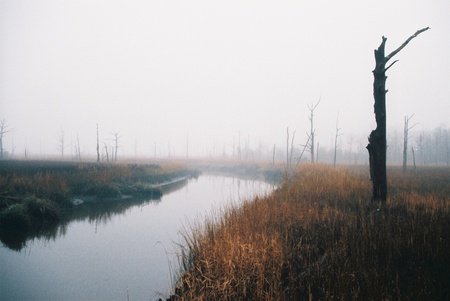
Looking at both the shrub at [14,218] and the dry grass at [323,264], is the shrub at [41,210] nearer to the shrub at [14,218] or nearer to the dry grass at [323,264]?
the shrub at [14,218]

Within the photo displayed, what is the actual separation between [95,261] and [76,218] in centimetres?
514

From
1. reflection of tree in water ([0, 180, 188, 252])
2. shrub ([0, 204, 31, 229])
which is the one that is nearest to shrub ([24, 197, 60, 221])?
reflection of tree in water ([0, 180, 188, 252])

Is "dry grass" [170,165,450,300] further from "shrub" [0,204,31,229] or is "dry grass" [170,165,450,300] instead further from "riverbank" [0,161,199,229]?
"riverbank" [0,161,199,229]

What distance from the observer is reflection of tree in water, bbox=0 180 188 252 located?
25.4 ft

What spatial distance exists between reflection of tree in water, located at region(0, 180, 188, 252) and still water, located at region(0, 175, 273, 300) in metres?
0.07

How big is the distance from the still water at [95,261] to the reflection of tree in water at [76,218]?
0.23 ft

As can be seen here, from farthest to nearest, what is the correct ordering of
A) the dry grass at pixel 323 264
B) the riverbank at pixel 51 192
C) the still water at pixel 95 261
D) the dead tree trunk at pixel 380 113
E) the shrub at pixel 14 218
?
the riverbank at pixel 51 192
the shrub at pixel 14 218
the dead tree trunk at pixel 380 113
the still water at pixel 95 261
the dry grass at pixel 323 264

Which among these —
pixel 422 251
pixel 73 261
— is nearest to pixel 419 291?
pixel 422 251

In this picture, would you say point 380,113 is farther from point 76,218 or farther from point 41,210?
point 41,210

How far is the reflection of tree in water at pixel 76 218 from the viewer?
773 centimetres

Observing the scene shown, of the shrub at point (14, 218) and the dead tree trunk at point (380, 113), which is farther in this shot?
the shrub at point (14, 218)

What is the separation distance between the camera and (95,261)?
21.6ft

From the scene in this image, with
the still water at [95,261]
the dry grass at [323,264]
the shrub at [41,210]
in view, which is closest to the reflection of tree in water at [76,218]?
the still water at [95,261]

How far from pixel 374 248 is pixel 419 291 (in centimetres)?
111
